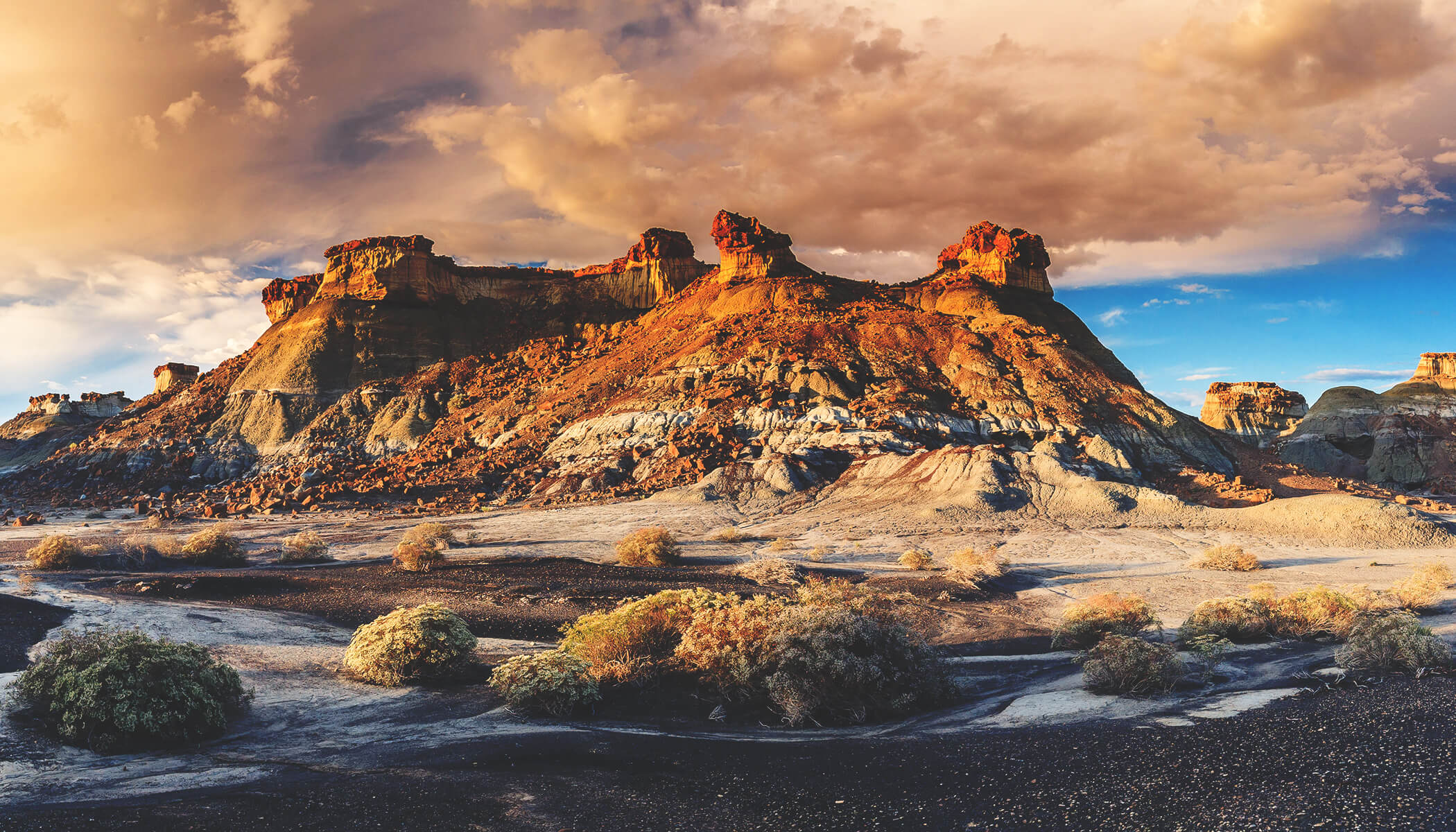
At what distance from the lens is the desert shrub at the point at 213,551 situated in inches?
1114

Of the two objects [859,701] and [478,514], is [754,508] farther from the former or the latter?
[859,701]

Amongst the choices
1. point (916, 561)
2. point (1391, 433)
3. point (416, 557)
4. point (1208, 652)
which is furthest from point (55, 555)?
point (1391, 433)

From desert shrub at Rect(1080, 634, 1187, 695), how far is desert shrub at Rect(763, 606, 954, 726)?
239cm

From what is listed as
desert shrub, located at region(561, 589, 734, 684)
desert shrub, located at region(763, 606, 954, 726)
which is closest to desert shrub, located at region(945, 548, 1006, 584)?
desert shrub, located at region(561, 589, 734, 684)

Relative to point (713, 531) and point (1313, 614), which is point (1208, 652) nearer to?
point (1313, 614)

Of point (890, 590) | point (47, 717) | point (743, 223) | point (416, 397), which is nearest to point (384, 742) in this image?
point (47, 717)

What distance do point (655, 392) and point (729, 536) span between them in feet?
86.3

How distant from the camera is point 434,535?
33594 mm

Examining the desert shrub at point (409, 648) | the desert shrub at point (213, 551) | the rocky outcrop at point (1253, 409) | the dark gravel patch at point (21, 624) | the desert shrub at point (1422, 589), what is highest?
the rocky outcrop at point (1253, 409)

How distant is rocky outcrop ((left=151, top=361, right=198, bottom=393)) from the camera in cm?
9500

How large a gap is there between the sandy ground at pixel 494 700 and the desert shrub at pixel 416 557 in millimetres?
2888

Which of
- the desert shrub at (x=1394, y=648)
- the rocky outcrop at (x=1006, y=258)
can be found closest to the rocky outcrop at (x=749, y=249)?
the rocky outcrop at (x=1006, y=258)

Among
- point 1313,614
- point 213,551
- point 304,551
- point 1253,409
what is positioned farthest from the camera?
point 1253,409

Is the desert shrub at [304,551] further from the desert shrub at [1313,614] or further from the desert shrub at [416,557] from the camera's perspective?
the desert shrub at [1313,614]
